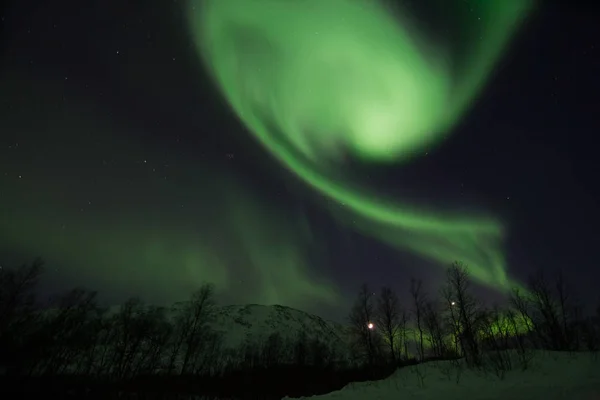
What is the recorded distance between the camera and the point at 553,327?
40125 millimetres

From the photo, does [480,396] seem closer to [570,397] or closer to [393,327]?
[570,397]

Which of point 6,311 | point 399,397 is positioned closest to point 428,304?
point 399,397

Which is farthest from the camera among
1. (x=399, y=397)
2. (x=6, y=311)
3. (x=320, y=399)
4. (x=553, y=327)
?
(x=553, y=327)

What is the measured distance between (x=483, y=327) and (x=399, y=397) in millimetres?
33834

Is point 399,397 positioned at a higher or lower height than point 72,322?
lower

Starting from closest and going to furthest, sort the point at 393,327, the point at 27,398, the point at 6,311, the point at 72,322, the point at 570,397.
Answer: the point at 570,397 < the point at 27,398 < the point at 6,311 < the point at 393,327 < the point at 72,322

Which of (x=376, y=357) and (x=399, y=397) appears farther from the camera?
(x=376, y=357)

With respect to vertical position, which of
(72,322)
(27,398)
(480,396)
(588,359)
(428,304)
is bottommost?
(27,398)

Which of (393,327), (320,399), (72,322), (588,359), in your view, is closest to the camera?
(588,359)

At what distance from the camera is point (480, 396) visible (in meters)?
7.94

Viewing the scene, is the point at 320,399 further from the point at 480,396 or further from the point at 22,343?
the point at 22,343

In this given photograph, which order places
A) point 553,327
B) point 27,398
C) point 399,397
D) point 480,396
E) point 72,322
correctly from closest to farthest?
point 480,396
point 399,397
point 27,398
point 553,327
point 72,322

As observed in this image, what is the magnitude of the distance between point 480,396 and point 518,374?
17.1 ft

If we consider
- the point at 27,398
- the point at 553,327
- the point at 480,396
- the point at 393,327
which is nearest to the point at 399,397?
the point at 480,396
